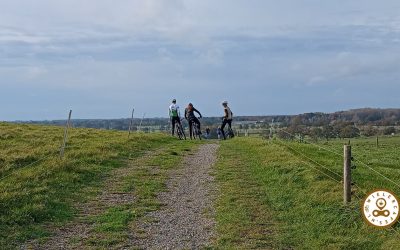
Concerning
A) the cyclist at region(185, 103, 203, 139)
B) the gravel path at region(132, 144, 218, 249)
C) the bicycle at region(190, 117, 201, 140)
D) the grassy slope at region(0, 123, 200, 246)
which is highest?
the cyclist at region(185, 103, 203, 139)

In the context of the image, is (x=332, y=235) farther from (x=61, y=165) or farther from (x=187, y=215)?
(x=61, y=165)

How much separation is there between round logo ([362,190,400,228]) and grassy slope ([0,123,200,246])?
15.2 feet

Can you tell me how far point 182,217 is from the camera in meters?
10.4

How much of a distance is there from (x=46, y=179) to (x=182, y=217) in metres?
4.60

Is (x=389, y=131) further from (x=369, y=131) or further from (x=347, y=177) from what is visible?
(x=347, y=177)

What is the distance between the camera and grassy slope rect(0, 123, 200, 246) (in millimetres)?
9547

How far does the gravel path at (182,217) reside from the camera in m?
8.70

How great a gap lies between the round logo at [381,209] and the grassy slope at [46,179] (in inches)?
183

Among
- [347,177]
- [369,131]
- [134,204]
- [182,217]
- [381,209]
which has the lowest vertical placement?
[182,217]

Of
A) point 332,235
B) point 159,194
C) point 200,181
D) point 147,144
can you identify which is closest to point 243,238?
point 332,235

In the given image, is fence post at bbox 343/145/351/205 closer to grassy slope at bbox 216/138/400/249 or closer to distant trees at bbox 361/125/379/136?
grassy slope at bbox 216/138/400/249

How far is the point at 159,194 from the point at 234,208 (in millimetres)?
2361

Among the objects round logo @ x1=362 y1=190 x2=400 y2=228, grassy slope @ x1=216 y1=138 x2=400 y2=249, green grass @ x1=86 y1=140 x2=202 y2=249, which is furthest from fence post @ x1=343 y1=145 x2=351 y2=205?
green grass @ x1=86 y1=140 x2=202 y2=249

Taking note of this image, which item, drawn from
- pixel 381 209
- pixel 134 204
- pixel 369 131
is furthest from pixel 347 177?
pixel 369 131
